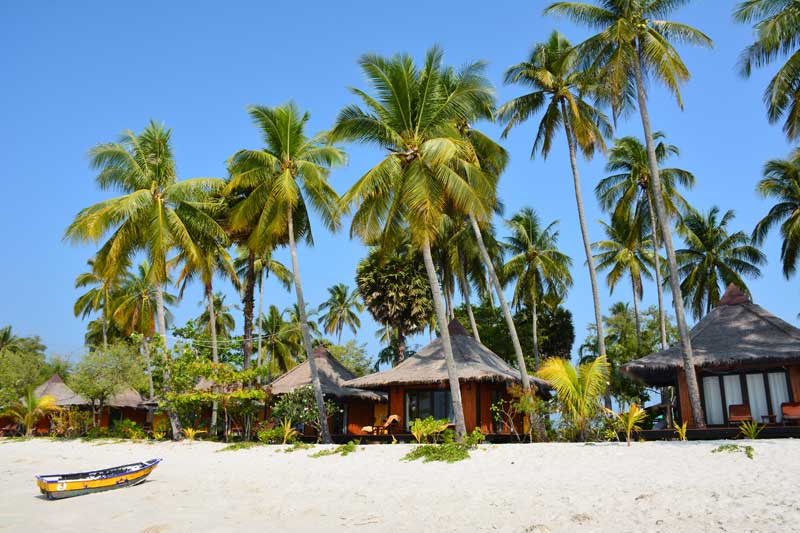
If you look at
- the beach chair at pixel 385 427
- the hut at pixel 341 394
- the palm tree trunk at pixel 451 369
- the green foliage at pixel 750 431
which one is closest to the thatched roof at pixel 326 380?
the hut at pixel 341 394

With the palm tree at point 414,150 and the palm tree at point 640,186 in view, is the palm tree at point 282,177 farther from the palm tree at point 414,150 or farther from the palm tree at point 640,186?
the palm tree at point 640,186

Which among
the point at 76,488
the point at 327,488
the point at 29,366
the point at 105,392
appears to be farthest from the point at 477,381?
the point at 29,366

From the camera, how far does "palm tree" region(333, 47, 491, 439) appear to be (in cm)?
1585

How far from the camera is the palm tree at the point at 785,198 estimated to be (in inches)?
987

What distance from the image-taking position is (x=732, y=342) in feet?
58.1

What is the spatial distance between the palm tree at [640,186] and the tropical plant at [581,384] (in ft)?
38.3

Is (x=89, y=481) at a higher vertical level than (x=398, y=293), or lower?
lower

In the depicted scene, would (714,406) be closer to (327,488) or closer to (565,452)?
(565,452)

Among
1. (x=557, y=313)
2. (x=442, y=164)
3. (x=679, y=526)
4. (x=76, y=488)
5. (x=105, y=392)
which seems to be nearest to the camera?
(x=679, y=526)

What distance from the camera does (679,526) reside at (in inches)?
300

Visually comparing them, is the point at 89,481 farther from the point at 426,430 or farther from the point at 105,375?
the point at 105,375

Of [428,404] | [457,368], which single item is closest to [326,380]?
[428,404]

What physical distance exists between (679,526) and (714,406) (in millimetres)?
11890

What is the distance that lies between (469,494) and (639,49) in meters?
14.1
